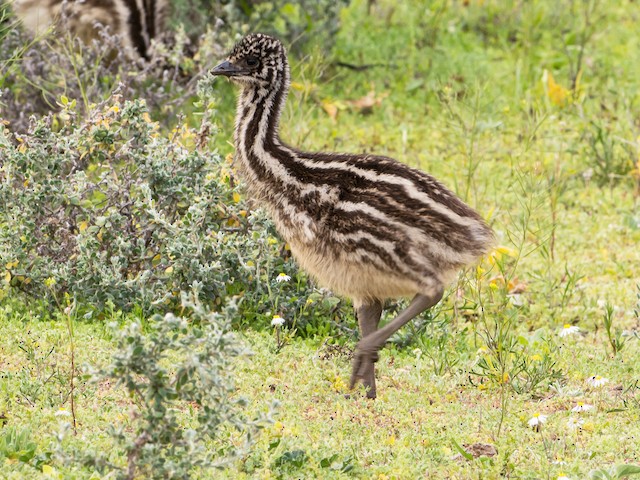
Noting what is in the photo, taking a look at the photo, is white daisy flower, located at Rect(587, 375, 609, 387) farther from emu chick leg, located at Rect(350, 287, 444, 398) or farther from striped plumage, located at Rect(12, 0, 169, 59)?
striped plumage, located at Rect(12, 0, 169, 59)

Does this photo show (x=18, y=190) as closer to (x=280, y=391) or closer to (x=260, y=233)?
(x=260, y=233)

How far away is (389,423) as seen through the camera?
18.0 feet

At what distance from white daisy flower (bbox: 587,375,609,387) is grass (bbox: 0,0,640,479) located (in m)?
0.05

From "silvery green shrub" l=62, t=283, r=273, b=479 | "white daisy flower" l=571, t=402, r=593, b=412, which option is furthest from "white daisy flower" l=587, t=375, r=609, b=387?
"silvery green shrub" l=62, t=283, r=273, b=479

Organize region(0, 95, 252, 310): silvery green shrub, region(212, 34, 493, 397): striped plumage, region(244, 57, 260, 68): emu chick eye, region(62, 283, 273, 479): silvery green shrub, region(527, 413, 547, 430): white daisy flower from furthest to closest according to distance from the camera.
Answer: region(0, 95, 252, 310): silvery green shrub, region(244, 57, 260, 68): emu chick eye, region(212, 34, 493, 397): striped plumage, region(527, 413, 547, 430): white daisy flower, region(62, 283, 273, 479): silvery green shrub

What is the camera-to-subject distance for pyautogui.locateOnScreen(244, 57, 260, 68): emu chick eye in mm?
6254

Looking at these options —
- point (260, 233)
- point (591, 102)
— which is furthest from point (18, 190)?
point (591, 102)

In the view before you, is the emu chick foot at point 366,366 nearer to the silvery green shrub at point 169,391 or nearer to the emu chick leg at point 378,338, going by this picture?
the emu chick leg at point 378,338

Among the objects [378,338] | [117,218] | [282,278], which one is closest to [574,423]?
[378,338]

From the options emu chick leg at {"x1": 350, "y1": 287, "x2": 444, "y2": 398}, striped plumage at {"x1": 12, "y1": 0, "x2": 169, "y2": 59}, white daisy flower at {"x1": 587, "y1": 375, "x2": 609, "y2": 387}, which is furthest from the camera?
striped plumage at {"x1": 12, "y1": 0, "x2": 169, "y2": 59}

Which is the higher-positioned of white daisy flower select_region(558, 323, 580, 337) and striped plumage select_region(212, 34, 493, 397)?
striped plumage select_region(212, 34, 493, 397)

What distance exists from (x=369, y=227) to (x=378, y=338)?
0.57 metres

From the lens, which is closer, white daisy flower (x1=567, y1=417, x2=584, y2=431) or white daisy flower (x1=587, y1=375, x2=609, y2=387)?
white daisy flower (x1=567, y1=417, x2=584, y2=431)

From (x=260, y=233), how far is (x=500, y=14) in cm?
650
